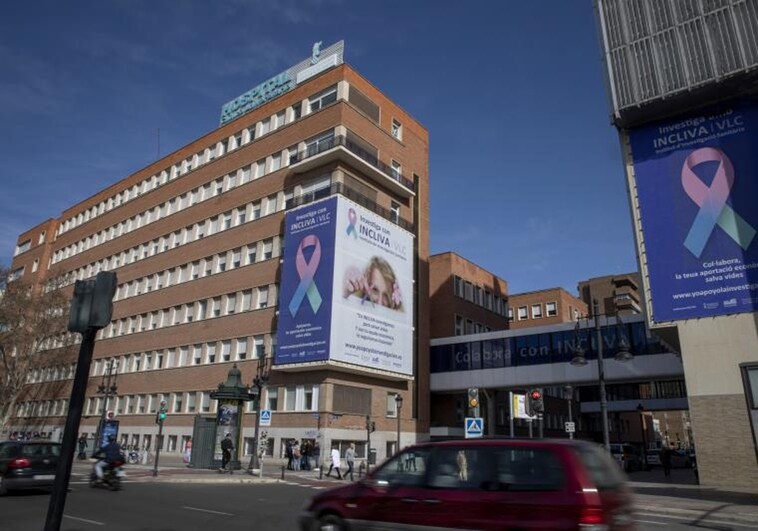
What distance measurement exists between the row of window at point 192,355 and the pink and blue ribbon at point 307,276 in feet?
12.3

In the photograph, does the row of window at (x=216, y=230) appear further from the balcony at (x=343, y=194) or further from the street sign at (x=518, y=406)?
the street sign at (x=518, y=406)

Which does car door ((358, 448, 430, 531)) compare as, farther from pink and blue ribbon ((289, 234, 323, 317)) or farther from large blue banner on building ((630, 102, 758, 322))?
pink and blue ribbon ((289, 234, 323, 317))

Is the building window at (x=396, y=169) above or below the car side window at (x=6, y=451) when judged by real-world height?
above

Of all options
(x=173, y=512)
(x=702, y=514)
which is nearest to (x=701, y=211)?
(x=702, y=514)

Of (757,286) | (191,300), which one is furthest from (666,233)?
(191,300)

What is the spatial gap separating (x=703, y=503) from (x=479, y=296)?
40533 mm

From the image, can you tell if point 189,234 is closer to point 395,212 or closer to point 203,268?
point 203,268

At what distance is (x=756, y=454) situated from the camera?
22250mm

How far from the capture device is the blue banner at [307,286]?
3584cm

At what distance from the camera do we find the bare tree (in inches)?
2160

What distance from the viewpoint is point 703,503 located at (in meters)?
17.1

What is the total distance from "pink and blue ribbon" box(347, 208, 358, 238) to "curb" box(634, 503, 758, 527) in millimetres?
25067

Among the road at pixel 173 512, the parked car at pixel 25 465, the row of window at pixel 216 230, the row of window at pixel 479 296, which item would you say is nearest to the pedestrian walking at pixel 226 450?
the road at pixel 173 512

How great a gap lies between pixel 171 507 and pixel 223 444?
50.2 ft
